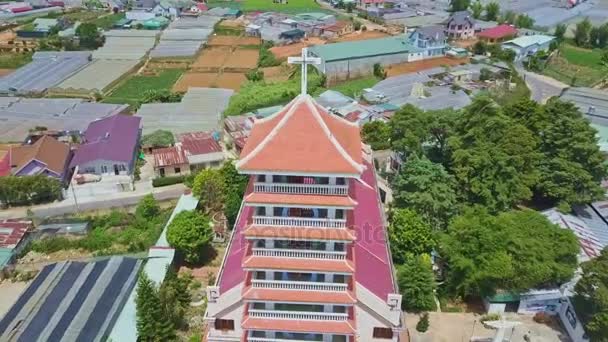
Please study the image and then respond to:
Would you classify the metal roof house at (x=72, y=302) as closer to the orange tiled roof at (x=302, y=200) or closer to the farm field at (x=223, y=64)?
the orange tiled roof at (x=302, y=200)

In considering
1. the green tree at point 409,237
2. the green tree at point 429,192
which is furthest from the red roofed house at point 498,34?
the green tree at point 409,237

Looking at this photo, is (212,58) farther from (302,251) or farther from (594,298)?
(594,298)

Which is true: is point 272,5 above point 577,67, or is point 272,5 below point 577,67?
above

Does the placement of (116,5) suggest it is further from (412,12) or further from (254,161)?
(254,161)

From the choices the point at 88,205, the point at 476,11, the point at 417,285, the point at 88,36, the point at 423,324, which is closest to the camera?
the point at 423,324

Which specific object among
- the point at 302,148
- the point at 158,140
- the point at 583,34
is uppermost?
the point at 302,148

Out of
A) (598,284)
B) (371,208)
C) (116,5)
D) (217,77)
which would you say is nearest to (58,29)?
(116,5)

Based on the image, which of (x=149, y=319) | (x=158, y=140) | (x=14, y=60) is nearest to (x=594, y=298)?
(x=149, y=319)
